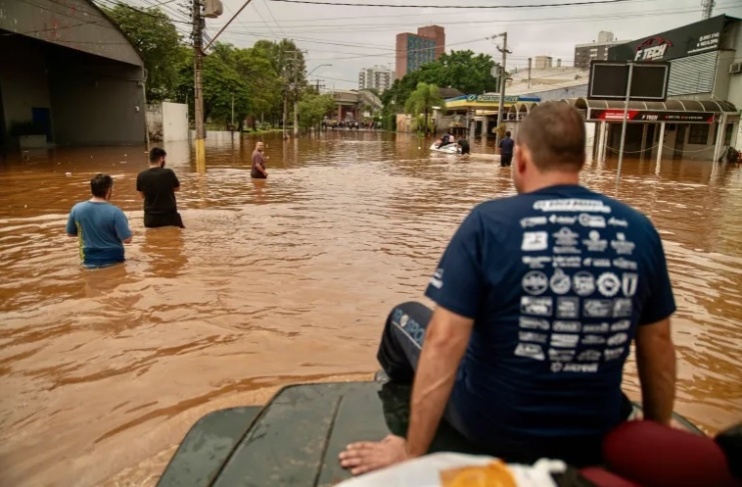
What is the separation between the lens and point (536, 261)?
186cm

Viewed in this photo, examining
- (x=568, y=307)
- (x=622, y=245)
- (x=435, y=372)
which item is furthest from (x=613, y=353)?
(x=435, y=372)

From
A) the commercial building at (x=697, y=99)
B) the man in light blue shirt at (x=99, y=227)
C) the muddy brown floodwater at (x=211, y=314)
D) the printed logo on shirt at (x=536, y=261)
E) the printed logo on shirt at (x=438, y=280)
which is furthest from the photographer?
the commercial building at (x=697, y=99)

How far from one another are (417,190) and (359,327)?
1087 centimetres

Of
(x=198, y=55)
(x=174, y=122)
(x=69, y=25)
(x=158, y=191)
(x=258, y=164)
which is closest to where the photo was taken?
(x=158, y=191)

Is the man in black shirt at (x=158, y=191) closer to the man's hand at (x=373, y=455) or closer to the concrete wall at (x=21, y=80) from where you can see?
the man's hand at (x=373, y=455)

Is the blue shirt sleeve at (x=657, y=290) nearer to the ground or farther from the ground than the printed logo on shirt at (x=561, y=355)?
Result: farther from the ground

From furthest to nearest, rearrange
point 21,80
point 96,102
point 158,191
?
1. point 96,102
2. point 21,80
3. point 158,191

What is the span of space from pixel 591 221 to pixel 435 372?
2.38 feet

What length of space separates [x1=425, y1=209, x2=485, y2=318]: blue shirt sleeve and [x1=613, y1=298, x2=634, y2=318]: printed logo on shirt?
0.44 meters

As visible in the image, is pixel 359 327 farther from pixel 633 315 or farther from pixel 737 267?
pixel 737 267

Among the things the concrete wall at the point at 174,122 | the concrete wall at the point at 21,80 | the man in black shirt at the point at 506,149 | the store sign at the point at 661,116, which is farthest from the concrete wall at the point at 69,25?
the store sign at the point at 661,116

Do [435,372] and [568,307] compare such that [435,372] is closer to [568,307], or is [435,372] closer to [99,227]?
[568,307]

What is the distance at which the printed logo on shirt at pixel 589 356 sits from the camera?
192 centimetres

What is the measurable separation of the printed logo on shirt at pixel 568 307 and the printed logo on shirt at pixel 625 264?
0.18 meters
